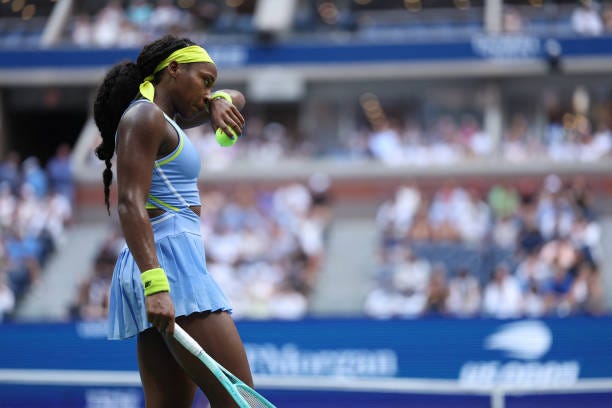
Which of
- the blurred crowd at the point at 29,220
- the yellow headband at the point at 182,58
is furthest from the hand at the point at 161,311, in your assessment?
the blurred crowd at the point at 29,220

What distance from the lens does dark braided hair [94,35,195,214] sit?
145 inches

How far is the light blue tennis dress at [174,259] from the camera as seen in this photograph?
342 cm

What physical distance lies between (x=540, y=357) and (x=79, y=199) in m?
11.4

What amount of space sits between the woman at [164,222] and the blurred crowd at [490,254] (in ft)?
25.2

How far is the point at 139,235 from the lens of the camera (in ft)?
10.8

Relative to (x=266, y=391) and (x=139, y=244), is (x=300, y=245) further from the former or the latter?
(x=139, y=244)

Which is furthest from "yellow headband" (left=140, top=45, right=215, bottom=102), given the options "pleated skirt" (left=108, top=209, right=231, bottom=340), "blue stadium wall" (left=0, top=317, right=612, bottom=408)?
"blue stadium wall" (left=0, top=317, right=612, bottom=408)

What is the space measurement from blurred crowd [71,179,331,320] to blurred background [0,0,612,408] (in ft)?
0.14

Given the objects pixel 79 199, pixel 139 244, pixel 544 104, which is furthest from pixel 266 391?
pixel 544 104

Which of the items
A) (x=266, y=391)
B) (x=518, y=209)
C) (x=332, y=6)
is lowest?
(x=266, y=391)

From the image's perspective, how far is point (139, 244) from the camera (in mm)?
3293

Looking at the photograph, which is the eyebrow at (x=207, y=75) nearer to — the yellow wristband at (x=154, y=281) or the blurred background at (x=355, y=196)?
the yellow wristband at (x=154, y=281)

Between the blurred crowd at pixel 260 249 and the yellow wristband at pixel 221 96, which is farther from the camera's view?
the blurred crowd at pixel 260 249

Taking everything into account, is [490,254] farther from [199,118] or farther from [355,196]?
[199,118]
